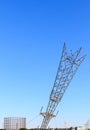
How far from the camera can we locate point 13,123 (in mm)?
194875

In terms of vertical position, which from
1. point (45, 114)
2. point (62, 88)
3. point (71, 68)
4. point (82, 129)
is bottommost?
point (82, 129)

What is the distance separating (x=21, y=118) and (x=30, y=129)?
99.9ft

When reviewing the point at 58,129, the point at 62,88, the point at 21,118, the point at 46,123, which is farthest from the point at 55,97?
the point at 21,118

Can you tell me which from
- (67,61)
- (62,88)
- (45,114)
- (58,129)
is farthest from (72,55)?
(58,129)

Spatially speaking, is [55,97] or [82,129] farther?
[55,97]

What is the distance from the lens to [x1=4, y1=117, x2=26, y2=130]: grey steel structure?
630ft

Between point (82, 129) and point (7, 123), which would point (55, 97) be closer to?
point (82, 129)

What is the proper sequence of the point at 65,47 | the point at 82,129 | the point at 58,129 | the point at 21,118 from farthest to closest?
the point at 21,118 → the point at 58,129 → the point at 65,47 → the point at 82,129

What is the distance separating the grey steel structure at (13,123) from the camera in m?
192

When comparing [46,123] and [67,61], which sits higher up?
[67,61]

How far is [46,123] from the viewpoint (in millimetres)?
135375

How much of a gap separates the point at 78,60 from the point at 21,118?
80213 mm

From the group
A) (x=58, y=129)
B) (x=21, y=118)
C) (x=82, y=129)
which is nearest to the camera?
(x=82, y=129)

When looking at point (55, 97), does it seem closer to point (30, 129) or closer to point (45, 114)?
point (45, 114)
